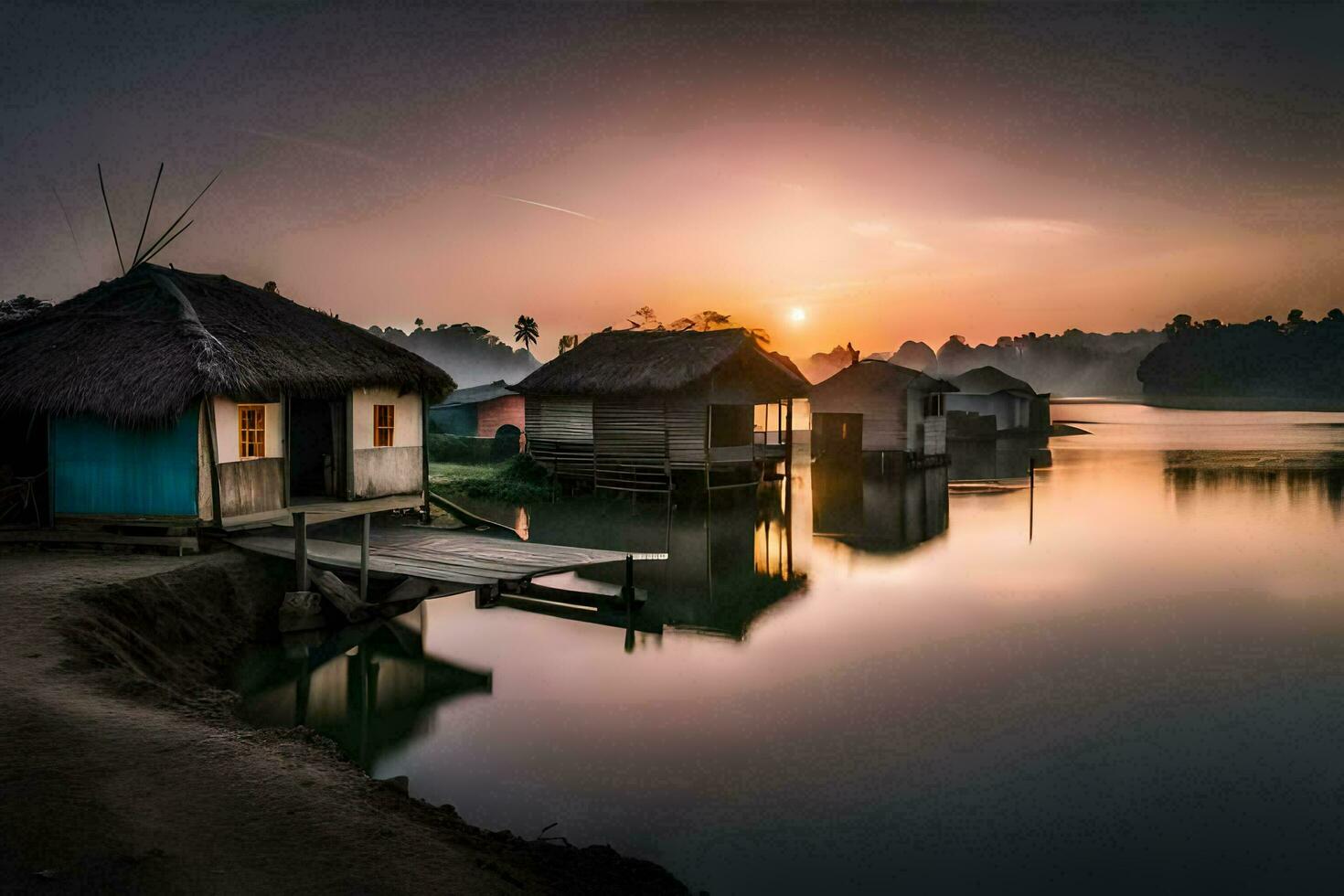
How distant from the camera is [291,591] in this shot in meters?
13.9

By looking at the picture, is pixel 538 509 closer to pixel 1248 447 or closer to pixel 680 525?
pixel 680 525

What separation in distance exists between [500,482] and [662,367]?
273 inches

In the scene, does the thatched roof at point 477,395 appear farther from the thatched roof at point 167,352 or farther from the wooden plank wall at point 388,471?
the thatched roof at point 167,352

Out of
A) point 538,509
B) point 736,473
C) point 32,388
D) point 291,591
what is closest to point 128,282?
point 32,388

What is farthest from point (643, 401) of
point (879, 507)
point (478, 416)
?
point (478, 416)

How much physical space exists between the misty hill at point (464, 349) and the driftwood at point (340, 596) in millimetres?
115174

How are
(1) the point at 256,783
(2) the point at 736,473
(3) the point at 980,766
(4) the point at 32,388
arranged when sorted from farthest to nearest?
(2) the point at 736,473 → (4) the point at 32,388 → (3) the point at 980,766 → (1) the point at 256,783

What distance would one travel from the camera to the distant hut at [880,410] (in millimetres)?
41219

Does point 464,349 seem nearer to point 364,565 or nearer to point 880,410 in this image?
point 880,410

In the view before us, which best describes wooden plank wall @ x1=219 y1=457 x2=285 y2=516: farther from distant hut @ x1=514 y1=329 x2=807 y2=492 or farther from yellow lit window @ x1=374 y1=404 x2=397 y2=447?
distant hut @ x1=514 y1=329 x2=807 y2=492

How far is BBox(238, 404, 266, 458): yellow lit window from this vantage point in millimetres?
14969

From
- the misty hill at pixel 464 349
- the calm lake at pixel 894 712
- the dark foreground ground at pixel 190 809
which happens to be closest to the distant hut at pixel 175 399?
the calm lake at pixel 894 712

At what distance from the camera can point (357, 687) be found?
11938 mm

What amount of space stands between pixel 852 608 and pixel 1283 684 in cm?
655
